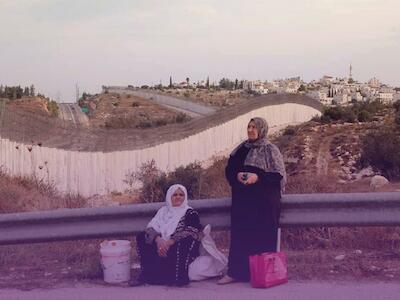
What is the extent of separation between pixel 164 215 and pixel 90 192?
1068 centimetres

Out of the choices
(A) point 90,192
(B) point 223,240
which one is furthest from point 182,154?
(B) point 223,240

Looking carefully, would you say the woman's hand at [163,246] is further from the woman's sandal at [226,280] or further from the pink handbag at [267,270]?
the pink handbag at [267,270]

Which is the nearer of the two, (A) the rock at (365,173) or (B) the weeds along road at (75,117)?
(A) the rock at (365,173)

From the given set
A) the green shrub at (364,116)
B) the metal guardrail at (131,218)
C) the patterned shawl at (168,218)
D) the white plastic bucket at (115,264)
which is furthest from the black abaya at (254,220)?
the green shrub at (364,116)

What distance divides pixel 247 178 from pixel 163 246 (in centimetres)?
106

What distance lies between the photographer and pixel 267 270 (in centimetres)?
623

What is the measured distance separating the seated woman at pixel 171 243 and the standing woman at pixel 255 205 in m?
0.38

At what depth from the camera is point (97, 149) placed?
19.0 meters

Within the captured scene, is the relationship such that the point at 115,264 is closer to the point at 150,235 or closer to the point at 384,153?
the point at 150,235

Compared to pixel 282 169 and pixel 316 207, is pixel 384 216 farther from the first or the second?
pixel 282 169

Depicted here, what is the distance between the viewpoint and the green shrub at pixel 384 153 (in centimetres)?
1777

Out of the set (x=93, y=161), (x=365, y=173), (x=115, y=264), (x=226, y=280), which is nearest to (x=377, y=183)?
(x=365, y=173)

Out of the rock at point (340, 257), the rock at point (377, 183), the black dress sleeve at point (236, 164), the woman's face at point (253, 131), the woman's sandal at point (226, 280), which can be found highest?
the woman's face at point (253, 131)

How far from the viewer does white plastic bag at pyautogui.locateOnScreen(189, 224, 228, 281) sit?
6.59m
